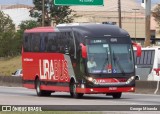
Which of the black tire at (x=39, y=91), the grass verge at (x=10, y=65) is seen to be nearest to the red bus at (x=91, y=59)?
the black tire at (x=39, y=91)

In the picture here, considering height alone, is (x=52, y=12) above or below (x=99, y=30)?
below

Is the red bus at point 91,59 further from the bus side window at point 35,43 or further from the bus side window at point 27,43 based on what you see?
the bus side window at point 27,43

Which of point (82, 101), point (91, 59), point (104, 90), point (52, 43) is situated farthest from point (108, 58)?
point (52, 43)

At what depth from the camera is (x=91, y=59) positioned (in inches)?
1213

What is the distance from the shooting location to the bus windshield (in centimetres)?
3078

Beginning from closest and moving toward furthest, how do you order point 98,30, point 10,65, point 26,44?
point 98,30 → point 26,44 → point 10,65

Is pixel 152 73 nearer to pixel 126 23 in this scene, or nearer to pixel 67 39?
pixel 67 39

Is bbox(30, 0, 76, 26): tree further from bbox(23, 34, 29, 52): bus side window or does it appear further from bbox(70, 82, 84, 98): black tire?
bbox(70, 82, 84, 98): black tire

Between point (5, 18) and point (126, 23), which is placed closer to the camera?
point (5, 18)

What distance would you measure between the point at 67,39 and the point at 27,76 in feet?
18.5

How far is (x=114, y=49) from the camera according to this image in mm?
31094

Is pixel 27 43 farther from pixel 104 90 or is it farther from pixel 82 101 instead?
pixel 82 101

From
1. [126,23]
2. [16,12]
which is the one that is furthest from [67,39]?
[16,12]

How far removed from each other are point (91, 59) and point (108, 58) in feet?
2.42
